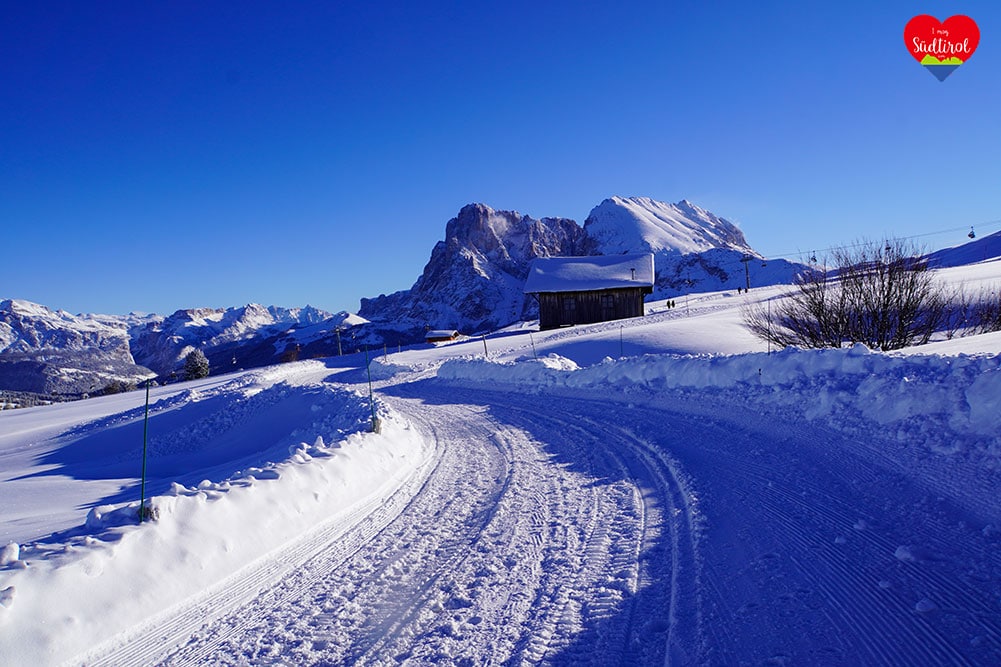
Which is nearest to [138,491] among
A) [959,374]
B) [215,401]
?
[959,374]

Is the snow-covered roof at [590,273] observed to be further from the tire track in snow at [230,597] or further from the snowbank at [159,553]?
the tire track in snow at [230,597]

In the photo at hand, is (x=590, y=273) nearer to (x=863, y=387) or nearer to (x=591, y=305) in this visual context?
(x=591, y=305)

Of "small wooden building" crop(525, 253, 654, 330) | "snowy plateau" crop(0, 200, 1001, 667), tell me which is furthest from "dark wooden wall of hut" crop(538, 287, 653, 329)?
"snowy plateau" crop(0, 200, 1001, 667)

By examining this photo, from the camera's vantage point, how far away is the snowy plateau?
11.0ft

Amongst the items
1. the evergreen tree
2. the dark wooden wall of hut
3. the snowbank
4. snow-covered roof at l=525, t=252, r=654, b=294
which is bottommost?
the evergreen tree

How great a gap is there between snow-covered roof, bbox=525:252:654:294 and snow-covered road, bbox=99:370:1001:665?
42.9 m

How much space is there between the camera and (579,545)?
4805mm

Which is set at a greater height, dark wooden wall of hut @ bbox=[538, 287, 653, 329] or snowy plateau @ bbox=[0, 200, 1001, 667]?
dark wooden wall of hut @ bbox=[538, 287, 653, 329]

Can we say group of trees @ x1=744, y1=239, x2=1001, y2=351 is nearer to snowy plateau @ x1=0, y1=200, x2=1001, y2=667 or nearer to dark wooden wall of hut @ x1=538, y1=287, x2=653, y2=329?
snowy plateau @ x1=0, y1=200, x2=1001, y2=667

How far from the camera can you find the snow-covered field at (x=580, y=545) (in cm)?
337

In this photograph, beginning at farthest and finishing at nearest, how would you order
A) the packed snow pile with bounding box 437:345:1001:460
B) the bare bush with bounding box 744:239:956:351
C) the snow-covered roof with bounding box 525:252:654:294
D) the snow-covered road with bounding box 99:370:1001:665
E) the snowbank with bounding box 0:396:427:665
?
the snow-covered roof with bounding box 525:252:654:294 < the bare bush with bounding box 744:239:956:351 < the packed snow pile with bounding box 437:345:1001:460 < the snowbank with bounding box 0:396:427:665 < the snow-covered road with bounding box 99:370:1001:665

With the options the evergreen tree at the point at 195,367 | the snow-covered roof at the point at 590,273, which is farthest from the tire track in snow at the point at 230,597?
the evergreen tree at the point at 195,367

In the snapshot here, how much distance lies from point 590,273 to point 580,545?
48088 millimetres

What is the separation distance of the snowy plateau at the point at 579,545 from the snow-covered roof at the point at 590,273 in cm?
3963
